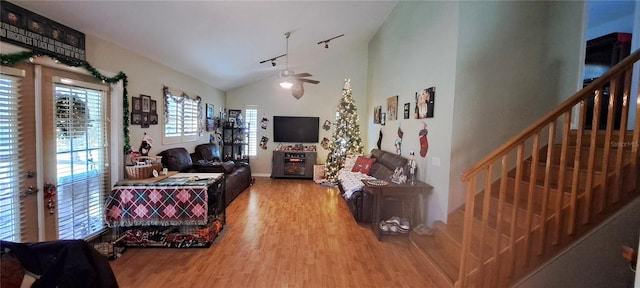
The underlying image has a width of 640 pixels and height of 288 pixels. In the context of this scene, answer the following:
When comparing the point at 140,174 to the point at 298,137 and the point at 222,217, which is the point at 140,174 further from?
the point at 298,137

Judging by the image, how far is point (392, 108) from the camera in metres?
5.52

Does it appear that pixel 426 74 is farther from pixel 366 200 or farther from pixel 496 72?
pixel 366 200

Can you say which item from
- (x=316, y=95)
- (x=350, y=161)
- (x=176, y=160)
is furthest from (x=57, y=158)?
(x=316, y=95)

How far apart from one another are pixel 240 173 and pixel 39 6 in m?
4.19

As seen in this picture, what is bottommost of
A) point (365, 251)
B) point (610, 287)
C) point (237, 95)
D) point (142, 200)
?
point (365, 251)

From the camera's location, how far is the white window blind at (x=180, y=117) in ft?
16.3

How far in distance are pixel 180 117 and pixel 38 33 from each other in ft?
10.1

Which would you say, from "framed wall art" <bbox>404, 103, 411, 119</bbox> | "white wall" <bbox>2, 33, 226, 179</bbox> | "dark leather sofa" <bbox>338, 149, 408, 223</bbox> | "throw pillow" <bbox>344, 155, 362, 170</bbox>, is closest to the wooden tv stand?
"throw pillow" <bbox>344, 155, 362, 170</bbox>

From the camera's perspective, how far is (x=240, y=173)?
6.07 metres

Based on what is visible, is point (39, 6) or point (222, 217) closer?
point (39, 6)

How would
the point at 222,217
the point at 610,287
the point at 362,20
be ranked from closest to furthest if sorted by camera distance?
the point at 610,287 < the point at 222,217 < the point at 362,20

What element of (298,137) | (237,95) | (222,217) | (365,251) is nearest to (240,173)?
(222,217)

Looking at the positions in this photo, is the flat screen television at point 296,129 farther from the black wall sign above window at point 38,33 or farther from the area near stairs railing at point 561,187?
the area near stairs railing at point 561,187

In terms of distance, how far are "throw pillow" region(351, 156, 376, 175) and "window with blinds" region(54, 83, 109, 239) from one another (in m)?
4.30
